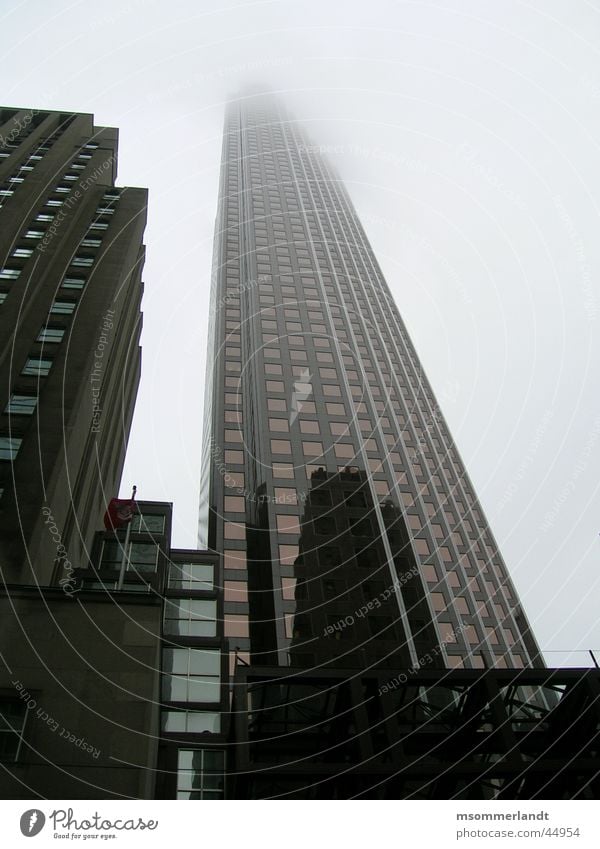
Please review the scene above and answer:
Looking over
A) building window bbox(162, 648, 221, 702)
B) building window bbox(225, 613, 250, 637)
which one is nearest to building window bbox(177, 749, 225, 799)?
building window bbox(162, 648, 221, 702)

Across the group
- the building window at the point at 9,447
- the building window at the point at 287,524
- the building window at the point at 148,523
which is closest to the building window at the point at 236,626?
the building window at the point at 287,524

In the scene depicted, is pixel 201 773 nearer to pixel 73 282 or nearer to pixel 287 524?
pixel 73 282

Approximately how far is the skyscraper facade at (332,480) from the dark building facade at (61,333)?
59.1 ft

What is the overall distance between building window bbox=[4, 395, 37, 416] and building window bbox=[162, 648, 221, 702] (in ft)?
43.3

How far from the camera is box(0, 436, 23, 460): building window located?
31156mm

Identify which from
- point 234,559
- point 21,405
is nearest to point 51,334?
point 21,405

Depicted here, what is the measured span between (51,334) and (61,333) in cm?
53

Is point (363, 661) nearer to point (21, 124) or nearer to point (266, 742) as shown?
point (266, 742)

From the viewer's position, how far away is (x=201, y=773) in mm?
29250

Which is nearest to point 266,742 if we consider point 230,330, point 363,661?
point 363,661

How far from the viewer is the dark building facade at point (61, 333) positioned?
2961 cm

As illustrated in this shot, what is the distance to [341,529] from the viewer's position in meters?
69.9

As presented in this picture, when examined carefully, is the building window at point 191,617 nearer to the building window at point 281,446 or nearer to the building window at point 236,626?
the building window at point 236,626

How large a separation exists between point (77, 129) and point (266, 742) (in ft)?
172
